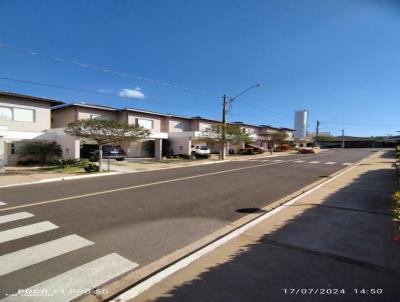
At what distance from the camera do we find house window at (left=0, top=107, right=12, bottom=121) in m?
22.2

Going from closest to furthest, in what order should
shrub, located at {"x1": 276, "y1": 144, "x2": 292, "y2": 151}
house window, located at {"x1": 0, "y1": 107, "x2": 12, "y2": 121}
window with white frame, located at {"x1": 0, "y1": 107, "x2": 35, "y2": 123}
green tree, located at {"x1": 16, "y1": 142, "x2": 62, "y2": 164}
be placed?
house window, located at {"x1": 0, "y1": 107, "x2": 12, "y2": 121} < window with white frame, located at {"x1": 0, "y1": 107, "x2": 35, "y2": 123} < green tree, located at {"x1": 16, "y1": 142, "x2": 62, "y2": 164} < shrub, located at {"x1": 276, "y1": 144, "x2": 292, "y2": 151}

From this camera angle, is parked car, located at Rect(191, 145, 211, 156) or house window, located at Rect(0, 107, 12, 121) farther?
parked car, located at Rect(191, 145, 211, 156)

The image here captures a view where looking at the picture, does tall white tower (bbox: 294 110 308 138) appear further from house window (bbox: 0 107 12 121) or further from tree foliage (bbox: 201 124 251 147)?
house window (bbox: 0 107 12 121)

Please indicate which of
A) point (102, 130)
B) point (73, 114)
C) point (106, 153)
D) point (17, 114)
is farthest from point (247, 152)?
point (17, 114)

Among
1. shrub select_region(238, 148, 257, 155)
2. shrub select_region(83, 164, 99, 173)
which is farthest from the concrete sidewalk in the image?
shrub select_region(238, 148, 257, 155)

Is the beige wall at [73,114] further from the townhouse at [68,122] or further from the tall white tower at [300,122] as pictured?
the tall white tower at [300,122]

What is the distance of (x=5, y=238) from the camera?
5.29m

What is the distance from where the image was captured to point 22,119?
917 inches

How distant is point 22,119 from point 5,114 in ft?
4.21

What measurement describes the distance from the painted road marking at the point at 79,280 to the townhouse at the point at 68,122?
1718 cm

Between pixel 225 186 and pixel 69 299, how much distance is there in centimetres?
917

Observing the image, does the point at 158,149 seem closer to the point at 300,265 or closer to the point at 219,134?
the point at 219,134

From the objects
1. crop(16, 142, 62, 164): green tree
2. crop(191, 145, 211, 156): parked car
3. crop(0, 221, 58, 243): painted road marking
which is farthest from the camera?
crop(191, 145, 211, 156): parked car

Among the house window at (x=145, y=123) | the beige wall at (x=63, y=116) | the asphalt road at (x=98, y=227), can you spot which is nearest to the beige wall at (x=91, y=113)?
the beige wall at (x=63, y=116)
